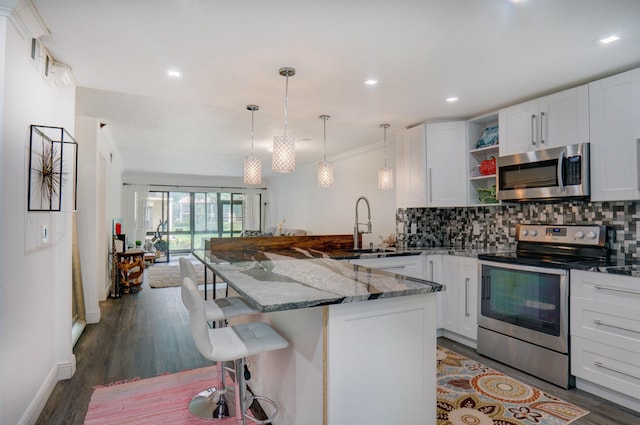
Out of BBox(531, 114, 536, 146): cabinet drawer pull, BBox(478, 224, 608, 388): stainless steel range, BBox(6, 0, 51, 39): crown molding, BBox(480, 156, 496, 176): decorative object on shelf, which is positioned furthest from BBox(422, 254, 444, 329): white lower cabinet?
BBox(6, 0, 51, 39): crown molding

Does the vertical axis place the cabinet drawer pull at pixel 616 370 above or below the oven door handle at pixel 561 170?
below

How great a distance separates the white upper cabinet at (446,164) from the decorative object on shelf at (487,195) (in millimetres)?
155

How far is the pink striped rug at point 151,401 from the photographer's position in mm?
2195

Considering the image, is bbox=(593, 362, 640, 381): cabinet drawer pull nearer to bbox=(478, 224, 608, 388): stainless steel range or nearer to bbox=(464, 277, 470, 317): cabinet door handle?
bbox=(478, 224, 608, 388): stainless steel range

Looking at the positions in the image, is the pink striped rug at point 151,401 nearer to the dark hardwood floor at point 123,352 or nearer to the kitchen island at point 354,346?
the dark hardwood floor at point 123,352

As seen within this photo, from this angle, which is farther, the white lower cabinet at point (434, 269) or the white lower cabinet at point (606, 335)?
the white lower cabinet at point (434, 269)

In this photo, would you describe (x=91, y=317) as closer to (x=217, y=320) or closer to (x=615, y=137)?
(x=217, y=320)

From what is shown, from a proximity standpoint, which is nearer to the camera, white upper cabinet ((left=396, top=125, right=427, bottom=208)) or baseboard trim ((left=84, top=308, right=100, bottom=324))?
white upper cabinet ((left=396, top=125, right=427, bottom=208))

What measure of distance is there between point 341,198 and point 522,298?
4370mm

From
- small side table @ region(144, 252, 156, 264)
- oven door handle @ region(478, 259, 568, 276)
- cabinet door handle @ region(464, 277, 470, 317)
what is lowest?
small side table @ region(144, 252, 156, 264)

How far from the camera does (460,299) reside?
347 cm

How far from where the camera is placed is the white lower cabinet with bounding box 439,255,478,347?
3344 mm

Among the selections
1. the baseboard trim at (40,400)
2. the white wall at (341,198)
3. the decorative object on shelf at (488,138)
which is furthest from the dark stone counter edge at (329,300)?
the white wall at (341,198)

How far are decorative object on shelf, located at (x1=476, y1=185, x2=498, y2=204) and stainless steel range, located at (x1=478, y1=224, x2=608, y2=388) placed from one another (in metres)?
0.40
